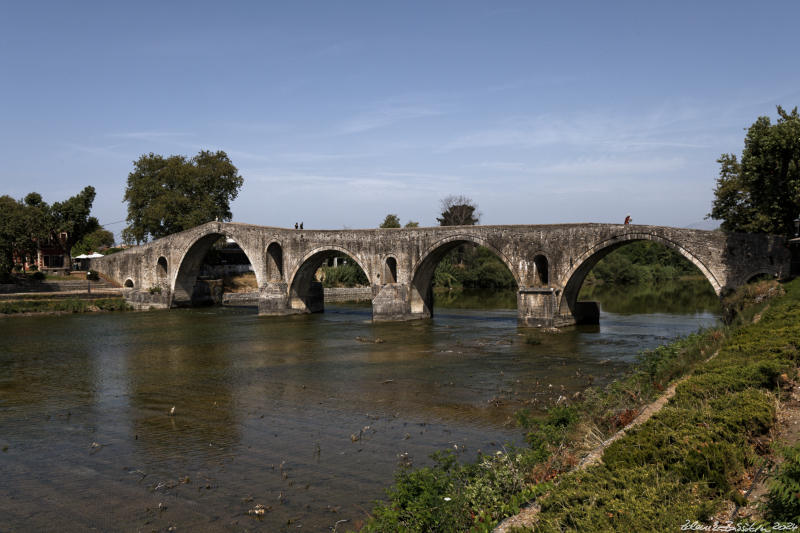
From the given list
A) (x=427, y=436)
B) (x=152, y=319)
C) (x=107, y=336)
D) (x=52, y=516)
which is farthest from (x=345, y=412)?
(x=152, y=319)

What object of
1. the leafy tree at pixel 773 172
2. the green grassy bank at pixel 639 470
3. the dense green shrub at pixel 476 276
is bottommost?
the green grassy bank at pixel 639 470

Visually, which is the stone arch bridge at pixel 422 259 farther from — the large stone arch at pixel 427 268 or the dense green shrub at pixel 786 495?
the dense green shrub at pixel 786 495

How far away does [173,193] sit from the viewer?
185 ft

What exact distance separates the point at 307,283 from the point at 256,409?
26783 millimetres

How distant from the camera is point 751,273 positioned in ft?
87.1

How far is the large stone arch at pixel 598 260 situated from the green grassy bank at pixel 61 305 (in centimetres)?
3257

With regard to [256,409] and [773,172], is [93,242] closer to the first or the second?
[256,409]

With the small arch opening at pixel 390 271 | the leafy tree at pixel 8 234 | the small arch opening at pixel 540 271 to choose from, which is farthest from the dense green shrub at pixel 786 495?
the leafy tree at pixel 8 234

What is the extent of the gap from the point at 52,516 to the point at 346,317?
30.5 m

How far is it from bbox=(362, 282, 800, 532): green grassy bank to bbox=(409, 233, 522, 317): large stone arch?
900 inches

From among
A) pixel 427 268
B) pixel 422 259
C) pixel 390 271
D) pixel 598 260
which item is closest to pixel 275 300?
pixel 390 271

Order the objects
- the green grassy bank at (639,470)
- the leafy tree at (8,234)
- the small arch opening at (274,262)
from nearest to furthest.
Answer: the green grassy bank at (639,470), the small arch opening at (274,262), the leafy tree at (8,234)

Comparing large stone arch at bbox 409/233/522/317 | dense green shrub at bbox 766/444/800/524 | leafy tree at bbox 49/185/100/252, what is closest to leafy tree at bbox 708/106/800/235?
large stone arch at bbox 409/233/522/317

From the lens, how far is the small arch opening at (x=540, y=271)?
107 ft
